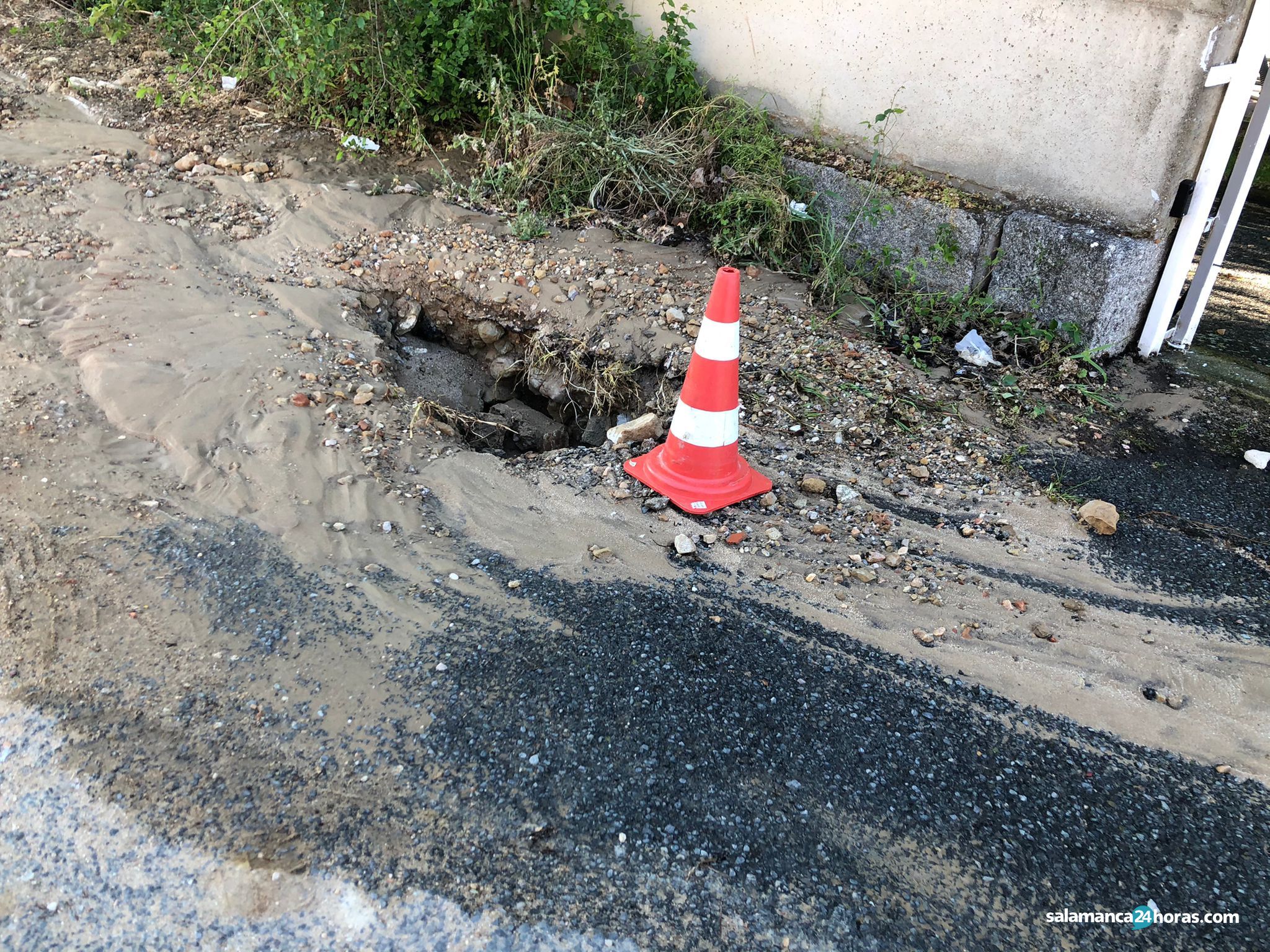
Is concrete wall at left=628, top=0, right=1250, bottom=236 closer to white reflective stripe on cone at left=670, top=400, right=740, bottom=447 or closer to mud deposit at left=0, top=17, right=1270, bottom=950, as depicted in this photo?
mud deposit at left=0, top=17, right=1270, bottom=950

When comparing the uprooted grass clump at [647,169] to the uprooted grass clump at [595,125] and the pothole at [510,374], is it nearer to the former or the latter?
the uprooted grass clump at [595,125]

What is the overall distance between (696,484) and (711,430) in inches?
8.1

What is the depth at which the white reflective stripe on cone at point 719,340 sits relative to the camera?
3.00 metres

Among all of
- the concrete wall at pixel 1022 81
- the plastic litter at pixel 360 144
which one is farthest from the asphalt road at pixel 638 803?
the plastic litter at pixel 360 144

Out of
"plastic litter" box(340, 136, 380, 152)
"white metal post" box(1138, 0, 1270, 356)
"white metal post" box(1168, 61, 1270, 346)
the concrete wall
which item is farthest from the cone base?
"plastic litter" box(340, 136, 380, 152)

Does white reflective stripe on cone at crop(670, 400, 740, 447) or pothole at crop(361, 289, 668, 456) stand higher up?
white reflective stripe on cone at crop(670, 400, 740, 447)

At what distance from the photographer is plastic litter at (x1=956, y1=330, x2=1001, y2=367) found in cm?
411

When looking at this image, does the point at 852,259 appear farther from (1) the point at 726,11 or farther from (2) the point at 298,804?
(2) the point at 298,804

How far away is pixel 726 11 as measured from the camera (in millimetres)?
4812

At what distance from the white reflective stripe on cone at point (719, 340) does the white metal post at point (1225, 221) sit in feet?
8.71

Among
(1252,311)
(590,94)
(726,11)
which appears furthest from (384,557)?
(1252,311)

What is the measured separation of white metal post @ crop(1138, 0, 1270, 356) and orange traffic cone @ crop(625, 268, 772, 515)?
2.36 meters

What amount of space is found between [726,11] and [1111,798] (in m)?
4.39

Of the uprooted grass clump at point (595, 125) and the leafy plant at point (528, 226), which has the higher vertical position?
the uprooted grass clump at point (595, 125)
